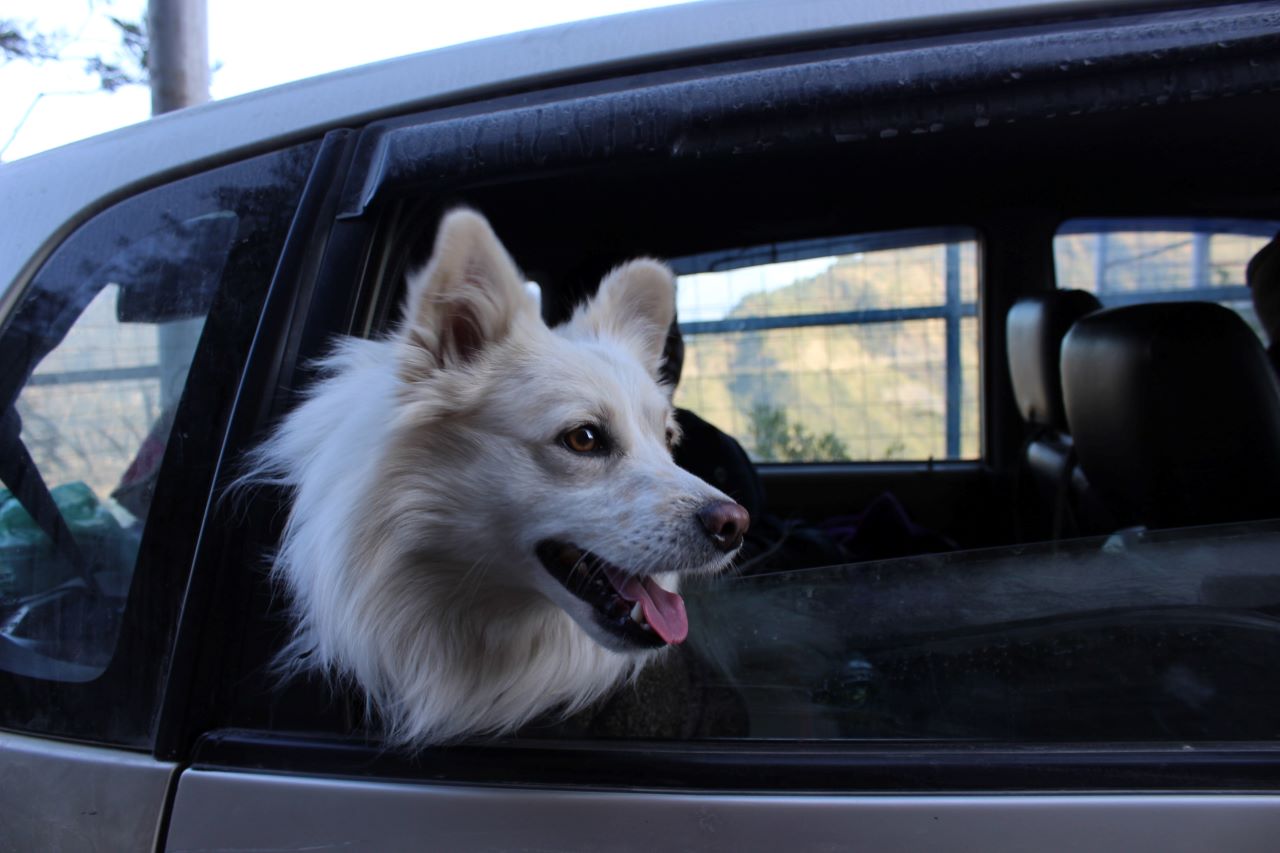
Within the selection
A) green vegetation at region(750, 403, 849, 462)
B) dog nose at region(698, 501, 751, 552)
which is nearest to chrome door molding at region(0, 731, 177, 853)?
dog nose at region(698, 501, 751, 552)

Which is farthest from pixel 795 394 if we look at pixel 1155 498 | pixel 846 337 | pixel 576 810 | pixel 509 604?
pixel 576 810

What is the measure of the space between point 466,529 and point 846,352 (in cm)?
343

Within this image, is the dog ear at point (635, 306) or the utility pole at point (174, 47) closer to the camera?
the dog ear at point (635, 306)

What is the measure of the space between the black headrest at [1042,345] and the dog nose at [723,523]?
2.56 meters

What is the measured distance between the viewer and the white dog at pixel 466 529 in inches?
58.5

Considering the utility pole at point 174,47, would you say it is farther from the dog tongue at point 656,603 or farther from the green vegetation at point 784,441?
the dog tongue at point 656,603

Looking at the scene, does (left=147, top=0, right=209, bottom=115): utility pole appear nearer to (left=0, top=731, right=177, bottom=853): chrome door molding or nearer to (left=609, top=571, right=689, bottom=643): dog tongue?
(left=0, top=731, right=177, bottom=853): chrome door molding

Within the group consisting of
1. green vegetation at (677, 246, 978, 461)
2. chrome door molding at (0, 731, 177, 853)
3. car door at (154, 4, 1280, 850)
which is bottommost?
chrome door molding at (0, 731, 177, 853)

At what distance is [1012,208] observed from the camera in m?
3.85

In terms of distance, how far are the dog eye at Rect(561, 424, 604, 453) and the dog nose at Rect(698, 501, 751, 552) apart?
0.83ft

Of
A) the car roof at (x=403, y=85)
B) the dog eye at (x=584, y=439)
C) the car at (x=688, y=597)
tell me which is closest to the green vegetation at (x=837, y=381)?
the car at (x=688, y=597)

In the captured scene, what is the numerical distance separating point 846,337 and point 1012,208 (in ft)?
3.36

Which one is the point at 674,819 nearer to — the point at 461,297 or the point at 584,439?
the point at 584,439

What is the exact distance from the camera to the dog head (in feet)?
5.09
